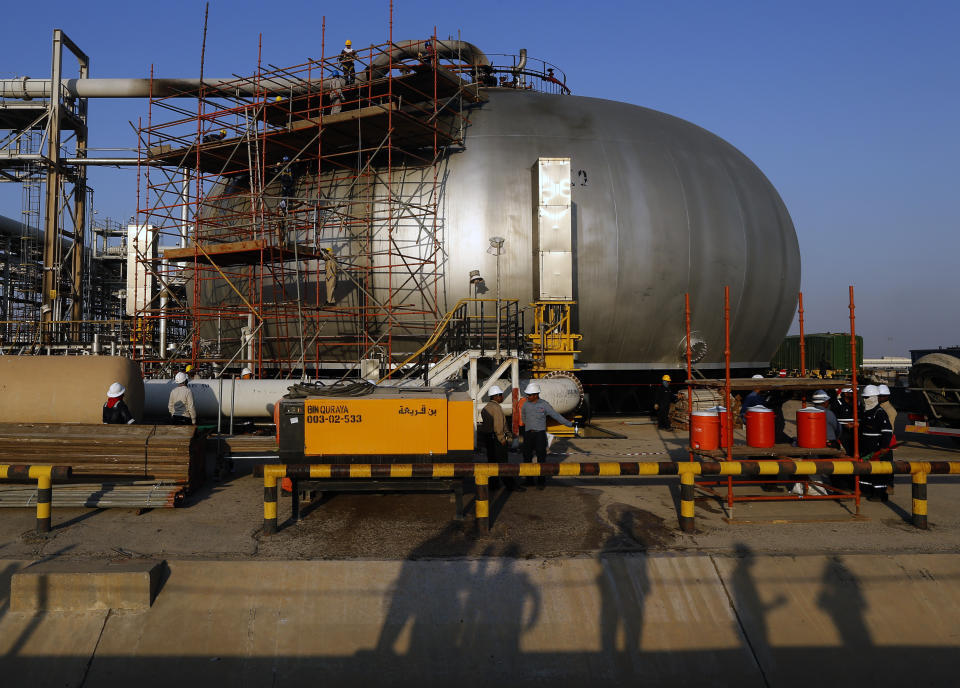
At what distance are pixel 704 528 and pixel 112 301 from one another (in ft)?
153

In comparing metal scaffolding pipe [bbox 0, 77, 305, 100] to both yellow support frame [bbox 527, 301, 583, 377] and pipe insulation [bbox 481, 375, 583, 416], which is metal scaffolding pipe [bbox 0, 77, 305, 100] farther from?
pipe insulation [bbox 481, 375, 583, 416]

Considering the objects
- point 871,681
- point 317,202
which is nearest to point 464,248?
point 317,202

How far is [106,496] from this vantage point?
309 inches

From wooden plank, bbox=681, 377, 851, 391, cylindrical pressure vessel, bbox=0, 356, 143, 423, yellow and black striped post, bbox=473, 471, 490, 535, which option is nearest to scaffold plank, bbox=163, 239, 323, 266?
cylindrical pressure vessel, bbox=0, 356, 143, 423

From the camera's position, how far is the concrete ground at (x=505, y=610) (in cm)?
523

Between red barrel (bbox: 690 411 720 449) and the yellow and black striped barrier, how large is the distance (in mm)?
1246

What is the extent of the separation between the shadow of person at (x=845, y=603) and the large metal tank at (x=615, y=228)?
12.6 meters

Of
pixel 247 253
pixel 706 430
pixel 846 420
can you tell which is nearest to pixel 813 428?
pixel 706 430

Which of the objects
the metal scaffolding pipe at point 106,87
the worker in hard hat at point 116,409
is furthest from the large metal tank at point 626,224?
the metal scaffolding pipe at point 106,87

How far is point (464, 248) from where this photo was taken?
62.0ft

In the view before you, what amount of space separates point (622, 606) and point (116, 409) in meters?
7.72

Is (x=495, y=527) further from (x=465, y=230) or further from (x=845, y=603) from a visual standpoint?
(x=465, y=230)

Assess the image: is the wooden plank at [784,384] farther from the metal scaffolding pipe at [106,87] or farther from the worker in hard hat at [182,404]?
the metal scaffolding pipe at [106,87]

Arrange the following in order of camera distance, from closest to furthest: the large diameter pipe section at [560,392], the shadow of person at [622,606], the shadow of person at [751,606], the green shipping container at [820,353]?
the shadow of person at [622,606] < the shadow of person at [751,606] < the large diameter pipe section at [560,392] < the green shipping container at [820,353]
